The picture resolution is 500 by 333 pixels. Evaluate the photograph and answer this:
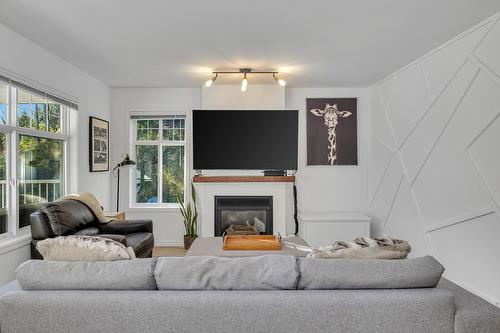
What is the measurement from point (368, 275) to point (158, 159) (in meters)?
4.63

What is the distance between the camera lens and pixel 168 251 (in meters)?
5.29

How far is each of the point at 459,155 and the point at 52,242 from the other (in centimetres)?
→ 342

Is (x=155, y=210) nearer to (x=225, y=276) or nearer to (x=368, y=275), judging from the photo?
(x=225, y=276)

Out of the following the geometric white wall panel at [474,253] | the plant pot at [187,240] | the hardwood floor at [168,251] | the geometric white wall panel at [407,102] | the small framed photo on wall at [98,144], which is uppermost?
the geometric white wall panel at [407,102]

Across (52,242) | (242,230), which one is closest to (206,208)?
(242,230)

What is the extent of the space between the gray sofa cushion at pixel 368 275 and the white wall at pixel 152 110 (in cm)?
427

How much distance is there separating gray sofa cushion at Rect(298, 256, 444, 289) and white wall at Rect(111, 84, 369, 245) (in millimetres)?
3983

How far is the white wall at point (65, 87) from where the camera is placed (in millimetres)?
3213

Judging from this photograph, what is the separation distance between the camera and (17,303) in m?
1.54

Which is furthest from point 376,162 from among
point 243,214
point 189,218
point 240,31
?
point 240,31

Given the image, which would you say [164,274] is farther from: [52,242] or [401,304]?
[401,304]

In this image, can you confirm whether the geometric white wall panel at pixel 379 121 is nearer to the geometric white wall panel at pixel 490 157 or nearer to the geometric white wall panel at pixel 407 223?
the geometric white wall panel at pixel 407 223

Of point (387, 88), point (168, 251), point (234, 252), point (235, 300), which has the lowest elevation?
point (168, 251)

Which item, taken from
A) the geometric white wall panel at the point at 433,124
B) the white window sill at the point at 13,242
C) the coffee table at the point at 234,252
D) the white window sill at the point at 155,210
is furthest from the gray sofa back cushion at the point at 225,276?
the white window sill at the point at 155,210
